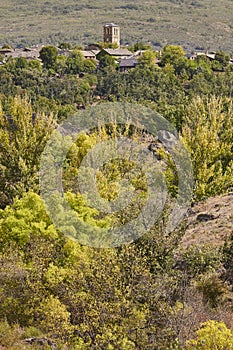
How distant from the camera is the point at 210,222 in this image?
2667cm

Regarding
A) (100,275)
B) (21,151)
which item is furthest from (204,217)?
(100,275)

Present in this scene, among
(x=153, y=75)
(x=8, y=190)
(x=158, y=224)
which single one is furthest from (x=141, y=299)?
(x=153, y=75)

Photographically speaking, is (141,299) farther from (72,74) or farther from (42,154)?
(72,74)

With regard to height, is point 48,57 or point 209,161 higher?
point 209,161

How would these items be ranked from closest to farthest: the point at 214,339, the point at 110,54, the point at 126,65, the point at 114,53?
the point at 214,339 < the point at 126,65 < the point at 110,54 < the point at 114,53

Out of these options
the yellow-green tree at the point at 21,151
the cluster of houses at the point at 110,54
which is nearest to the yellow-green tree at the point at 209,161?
the yellow-green tree at the point at 21,151

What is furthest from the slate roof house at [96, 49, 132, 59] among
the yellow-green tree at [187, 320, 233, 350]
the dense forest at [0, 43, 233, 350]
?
the yellow-green tree at [187, 320, 233, 350]

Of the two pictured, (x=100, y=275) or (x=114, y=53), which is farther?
(x=114, y=53)

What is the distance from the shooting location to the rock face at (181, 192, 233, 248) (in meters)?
23.9

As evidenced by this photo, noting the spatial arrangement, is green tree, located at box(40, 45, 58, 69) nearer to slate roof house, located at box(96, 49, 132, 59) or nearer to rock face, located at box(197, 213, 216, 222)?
slate roof house, located at box(96, 49, 132, 59)

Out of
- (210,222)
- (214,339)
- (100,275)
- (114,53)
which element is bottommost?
(114,53)

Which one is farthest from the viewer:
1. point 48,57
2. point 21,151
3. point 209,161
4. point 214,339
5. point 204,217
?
point 48,57

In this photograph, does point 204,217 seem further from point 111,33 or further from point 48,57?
point 111,33

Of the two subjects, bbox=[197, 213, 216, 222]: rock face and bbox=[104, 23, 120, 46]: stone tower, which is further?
bbox=[104, 23, 120, 46]: stone tower
